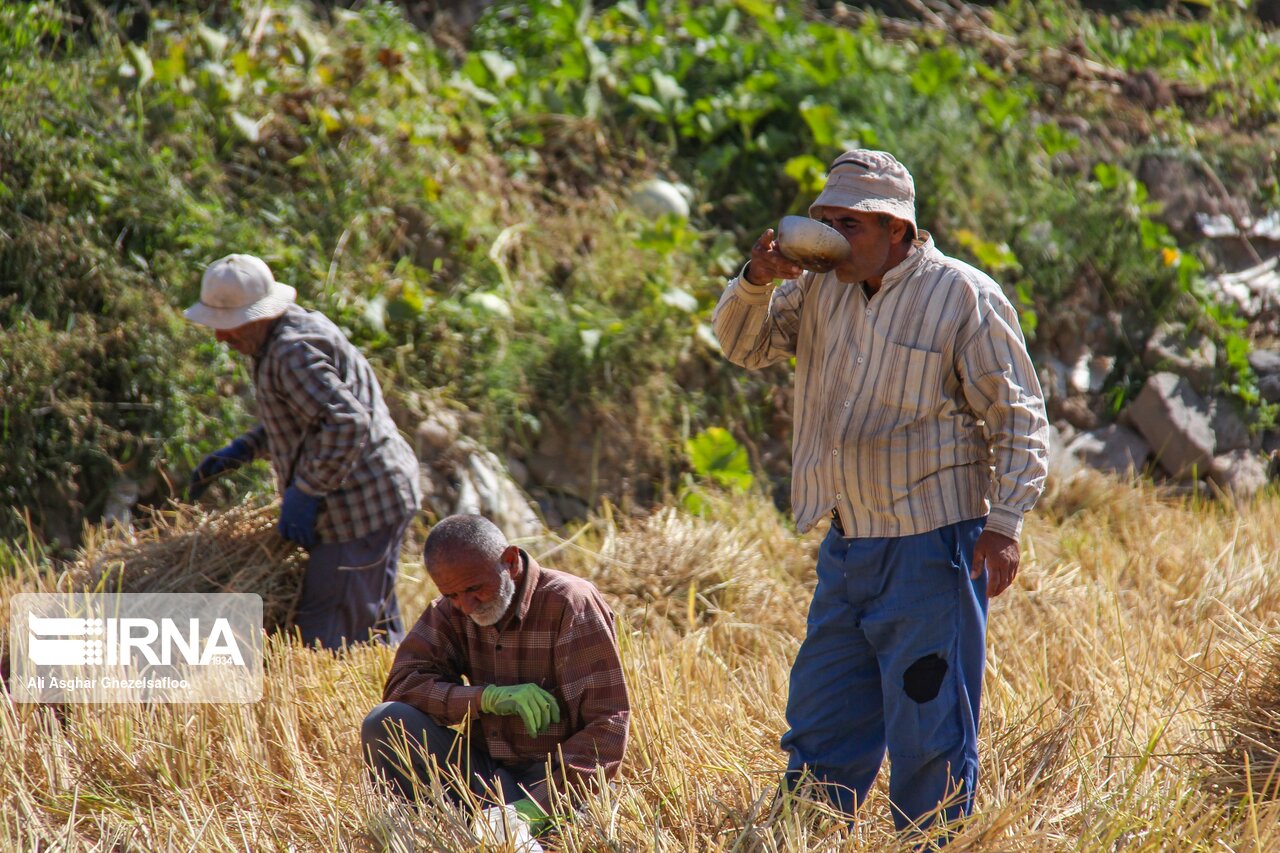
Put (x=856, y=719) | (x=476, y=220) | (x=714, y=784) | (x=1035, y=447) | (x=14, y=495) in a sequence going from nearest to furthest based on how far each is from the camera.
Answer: (x=1035, y=447) → (x=856, y=719) → (x=714, y=784) → (x=14, y=495) → (x=476, y=220)

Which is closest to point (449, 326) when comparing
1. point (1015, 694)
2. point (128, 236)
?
point (128, 236)

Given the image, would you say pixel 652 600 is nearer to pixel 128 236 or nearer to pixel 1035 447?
pixel 1035 447

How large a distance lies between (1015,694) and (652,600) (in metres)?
1.60

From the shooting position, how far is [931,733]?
292 centimetres

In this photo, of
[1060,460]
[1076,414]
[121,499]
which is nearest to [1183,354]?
[1076,414]

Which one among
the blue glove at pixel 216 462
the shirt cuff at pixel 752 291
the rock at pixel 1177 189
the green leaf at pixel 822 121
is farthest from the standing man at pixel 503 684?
the rock at pixel 1177 189

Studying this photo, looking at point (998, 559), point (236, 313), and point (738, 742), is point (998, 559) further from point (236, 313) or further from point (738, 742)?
point (236, 313)

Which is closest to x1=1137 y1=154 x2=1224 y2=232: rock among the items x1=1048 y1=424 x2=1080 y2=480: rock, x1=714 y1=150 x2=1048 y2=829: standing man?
x1=1048 y1=424 x2=1080 y2=480: rock

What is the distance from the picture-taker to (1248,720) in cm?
328

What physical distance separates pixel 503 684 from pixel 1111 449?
4715 mm

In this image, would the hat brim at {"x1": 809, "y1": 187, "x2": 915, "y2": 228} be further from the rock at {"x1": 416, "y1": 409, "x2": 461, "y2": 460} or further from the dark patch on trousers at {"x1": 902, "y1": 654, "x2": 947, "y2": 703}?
the rock at {"x1": 416, "y1": 409, "x2": 461, "y2": 460}

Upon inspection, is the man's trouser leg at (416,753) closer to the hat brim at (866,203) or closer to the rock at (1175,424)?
the hat brim at (866,203)

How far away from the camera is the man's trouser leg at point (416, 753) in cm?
317

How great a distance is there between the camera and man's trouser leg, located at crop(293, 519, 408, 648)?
4.52 meters
